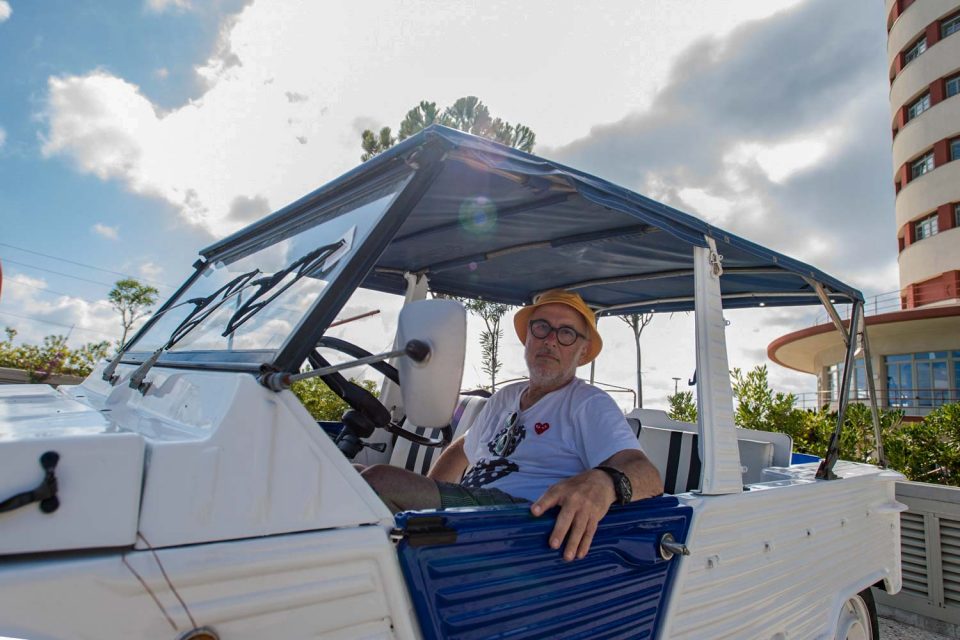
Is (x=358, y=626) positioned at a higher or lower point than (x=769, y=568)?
higher

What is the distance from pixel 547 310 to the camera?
Result: 2996 mm

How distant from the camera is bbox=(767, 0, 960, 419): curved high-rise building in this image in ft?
68.3

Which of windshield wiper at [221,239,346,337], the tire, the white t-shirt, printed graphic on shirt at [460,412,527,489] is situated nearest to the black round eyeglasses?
the white t-shirt

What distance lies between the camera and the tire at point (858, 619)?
3241 millimetres

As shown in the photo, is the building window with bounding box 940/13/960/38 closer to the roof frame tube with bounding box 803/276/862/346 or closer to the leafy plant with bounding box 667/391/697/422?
the leafy plant with bounding box 667/391/697/422

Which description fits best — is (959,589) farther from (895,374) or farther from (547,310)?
(895,374)

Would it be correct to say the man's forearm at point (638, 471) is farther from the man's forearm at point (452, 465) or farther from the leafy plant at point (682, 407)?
the leafy plant at point (682, 407)

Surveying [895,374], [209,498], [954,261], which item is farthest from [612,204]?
[954,261]

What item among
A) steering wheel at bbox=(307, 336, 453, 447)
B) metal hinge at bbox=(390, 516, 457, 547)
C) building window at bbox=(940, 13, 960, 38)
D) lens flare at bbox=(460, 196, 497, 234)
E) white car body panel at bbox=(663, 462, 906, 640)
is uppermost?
building window at bbox=(940, 13, 960, 38)

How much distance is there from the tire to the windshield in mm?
3216

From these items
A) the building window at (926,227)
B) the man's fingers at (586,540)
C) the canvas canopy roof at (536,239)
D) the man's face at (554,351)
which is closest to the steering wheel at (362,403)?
the canvas canopy roof at (536,239)

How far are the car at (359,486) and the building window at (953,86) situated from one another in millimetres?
29683

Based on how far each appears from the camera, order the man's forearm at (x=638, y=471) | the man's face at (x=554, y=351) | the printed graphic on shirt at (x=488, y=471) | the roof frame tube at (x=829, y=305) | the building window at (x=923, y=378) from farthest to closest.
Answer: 1. the building window at (x=923, y=378)
2. the roof frame tube at (x=829, y=305)
3. the man's face at (x=554, y=351)
4. the printed graphic on shirt at (x=488, y=471)
5. the man's forearm at (x=638, y=471)

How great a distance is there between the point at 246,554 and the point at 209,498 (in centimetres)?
13
